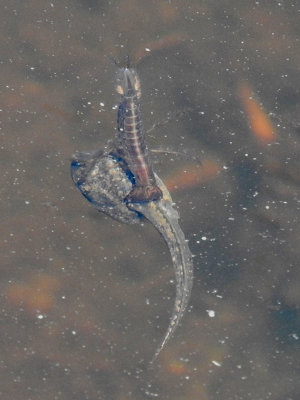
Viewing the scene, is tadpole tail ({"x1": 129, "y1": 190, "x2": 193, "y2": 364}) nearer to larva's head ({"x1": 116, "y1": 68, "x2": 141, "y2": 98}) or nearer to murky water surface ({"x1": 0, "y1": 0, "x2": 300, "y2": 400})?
murky water surface ({"x1": 0, "y1": 0, "x2": 300, "y2": 400})

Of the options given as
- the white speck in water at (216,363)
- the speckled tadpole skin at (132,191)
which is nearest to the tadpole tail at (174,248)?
the speckled tadpole skin at (132,191)

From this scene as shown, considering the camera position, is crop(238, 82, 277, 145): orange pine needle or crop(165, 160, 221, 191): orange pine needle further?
crop(238, 82, 277, 145): orange pine needle

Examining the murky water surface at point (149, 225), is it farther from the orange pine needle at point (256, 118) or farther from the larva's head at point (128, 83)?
the larva's head at point (128, 83)

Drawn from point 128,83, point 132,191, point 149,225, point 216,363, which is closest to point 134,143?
point 132,191

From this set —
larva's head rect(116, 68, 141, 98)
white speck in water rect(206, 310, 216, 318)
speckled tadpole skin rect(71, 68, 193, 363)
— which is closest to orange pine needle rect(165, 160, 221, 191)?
speckled tadpole skin rect(71, 68, 193, 363)

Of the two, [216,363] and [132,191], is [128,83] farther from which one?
[216,363]

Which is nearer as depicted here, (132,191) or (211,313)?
(211,313)

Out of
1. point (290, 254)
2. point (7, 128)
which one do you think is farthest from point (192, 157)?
point (7, 128)
